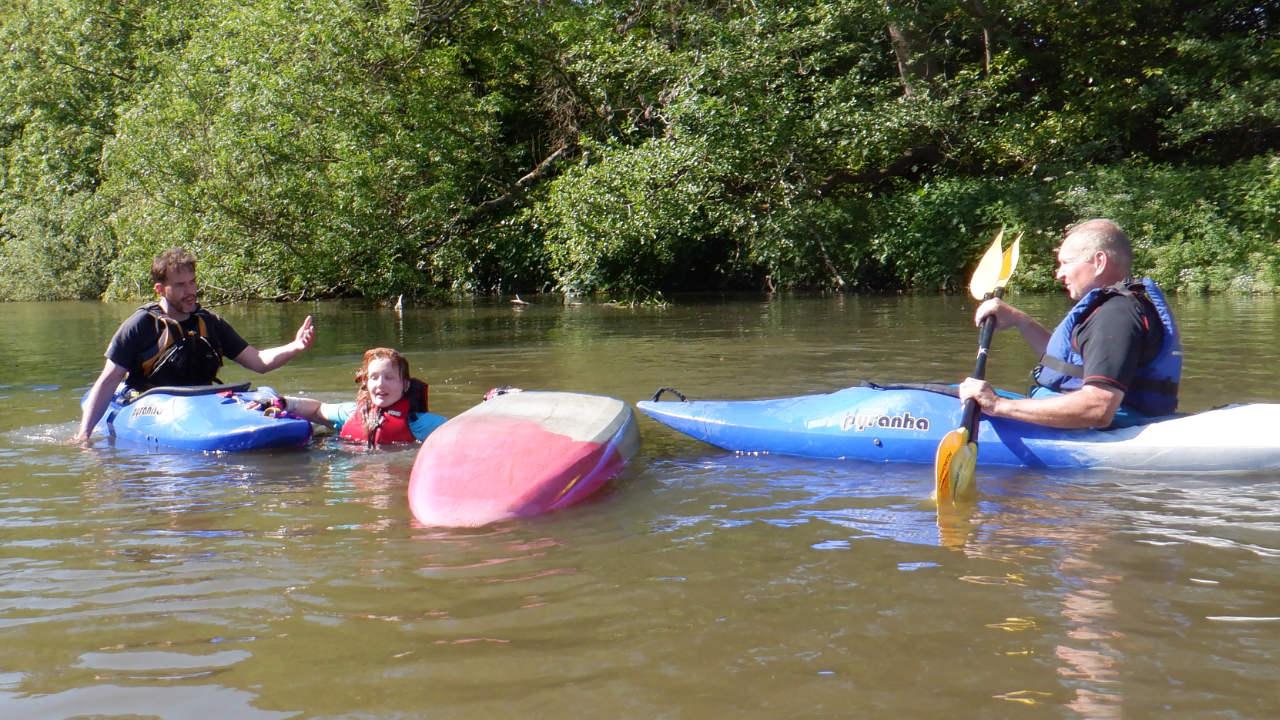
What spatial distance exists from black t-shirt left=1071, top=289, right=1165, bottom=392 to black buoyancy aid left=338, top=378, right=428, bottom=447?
3.09m

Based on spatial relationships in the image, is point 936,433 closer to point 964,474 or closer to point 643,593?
point 964,474

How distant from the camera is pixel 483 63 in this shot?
1870 centimetres

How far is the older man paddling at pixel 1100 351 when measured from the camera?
3891mm

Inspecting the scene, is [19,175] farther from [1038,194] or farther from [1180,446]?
[1180,446]

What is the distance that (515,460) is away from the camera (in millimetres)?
3822

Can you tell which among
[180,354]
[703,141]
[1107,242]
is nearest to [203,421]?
[180,354]

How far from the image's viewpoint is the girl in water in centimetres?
490

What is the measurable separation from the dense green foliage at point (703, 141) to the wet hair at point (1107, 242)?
36.1ft

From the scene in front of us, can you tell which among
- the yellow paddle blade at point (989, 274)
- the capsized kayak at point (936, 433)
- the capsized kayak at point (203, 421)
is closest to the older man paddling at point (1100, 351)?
the capsized kayak at point (936, 433)

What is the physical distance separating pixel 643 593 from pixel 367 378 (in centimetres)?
269

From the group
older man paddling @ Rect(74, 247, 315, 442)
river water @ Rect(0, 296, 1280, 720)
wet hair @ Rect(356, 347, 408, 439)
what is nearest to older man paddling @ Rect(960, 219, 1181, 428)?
→ river water @ Rect(0, 296, 1280, 720)

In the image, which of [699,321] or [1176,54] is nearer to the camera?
[699,321]

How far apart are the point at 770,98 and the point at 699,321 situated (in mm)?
4683

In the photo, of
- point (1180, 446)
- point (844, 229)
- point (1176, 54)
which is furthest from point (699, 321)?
point (1176, 54)
